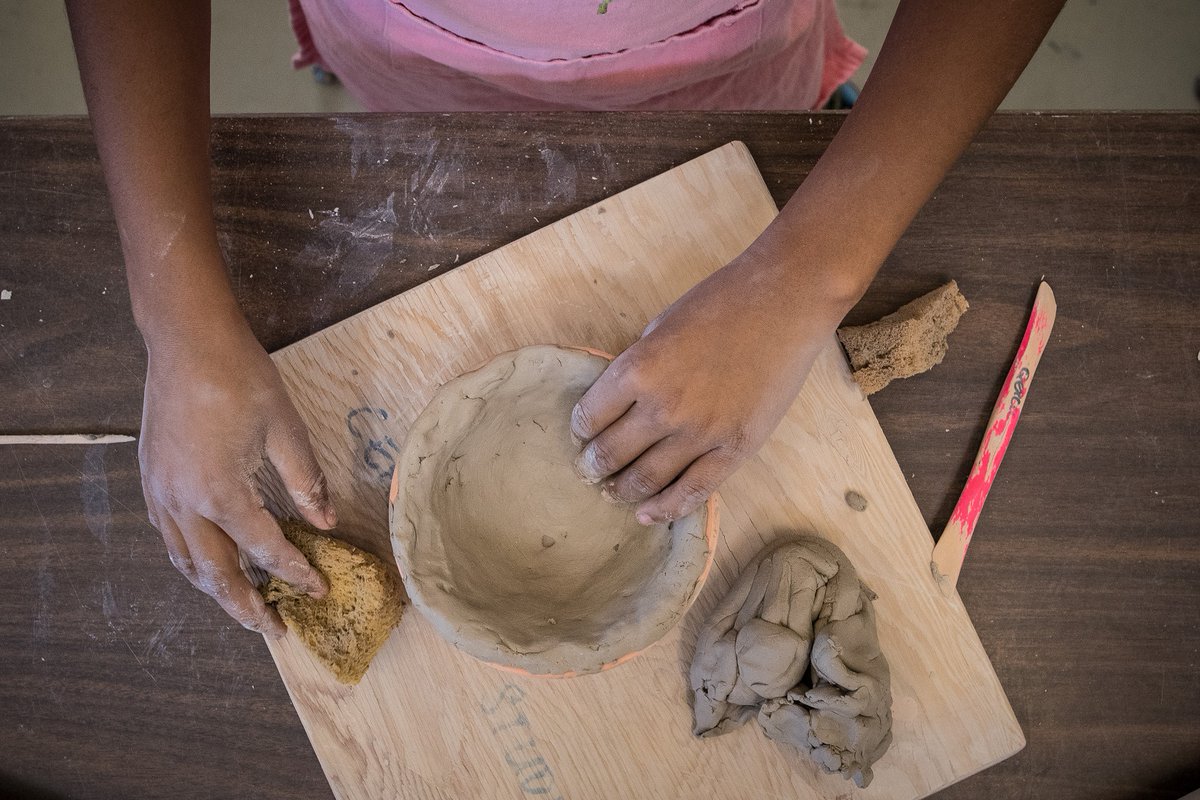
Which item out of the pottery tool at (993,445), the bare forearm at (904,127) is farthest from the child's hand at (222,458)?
the pottery tool at (993,445)

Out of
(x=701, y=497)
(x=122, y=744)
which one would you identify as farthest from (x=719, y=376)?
(x=122, y=744)

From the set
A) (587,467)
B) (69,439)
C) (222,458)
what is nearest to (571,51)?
(587,467)

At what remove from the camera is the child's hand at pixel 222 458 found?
38.3 inches

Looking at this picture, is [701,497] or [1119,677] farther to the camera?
[1119,677]

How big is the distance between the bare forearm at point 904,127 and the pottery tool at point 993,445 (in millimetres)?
336

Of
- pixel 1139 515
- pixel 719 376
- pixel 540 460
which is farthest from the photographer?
pixel 1139 515

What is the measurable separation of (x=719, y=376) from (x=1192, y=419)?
780mm

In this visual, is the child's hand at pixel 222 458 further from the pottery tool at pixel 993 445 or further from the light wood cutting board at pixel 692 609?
the pottery tool at pixel 993 445

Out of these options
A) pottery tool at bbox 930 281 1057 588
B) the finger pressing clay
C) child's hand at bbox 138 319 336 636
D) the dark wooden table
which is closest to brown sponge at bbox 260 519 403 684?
child's hand at bbox 138 319 336 636

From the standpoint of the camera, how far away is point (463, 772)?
1105mm

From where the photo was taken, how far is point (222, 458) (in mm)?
974

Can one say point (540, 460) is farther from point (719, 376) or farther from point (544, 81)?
point (544, 81)

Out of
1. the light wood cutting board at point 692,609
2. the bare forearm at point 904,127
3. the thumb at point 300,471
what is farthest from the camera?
the light wood cutting board at point 692,609

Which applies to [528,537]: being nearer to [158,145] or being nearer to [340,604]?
[340,604]
